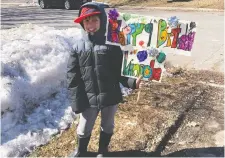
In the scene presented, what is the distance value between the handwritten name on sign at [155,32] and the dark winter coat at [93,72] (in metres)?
0.33

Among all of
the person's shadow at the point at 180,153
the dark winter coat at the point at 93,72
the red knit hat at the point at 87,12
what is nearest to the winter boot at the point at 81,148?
the person's shadow at the point at 180,153

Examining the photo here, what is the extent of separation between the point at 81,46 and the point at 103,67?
0.94ft

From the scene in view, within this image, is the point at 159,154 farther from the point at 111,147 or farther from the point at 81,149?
the point at 81,149

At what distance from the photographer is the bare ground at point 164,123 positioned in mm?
3840

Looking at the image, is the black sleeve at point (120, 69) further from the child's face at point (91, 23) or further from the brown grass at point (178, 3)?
the brown grass at point (178, 3)

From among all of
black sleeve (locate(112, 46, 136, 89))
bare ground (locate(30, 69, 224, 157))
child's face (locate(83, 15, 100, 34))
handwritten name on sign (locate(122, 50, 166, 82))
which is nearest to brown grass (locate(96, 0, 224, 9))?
bare ground (locate(30, 69, 224, 157))

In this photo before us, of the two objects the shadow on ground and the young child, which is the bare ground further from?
the young child

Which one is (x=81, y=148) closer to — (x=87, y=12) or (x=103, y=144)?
(x=103, y=144)

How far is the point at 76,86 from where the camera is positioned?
3.23m

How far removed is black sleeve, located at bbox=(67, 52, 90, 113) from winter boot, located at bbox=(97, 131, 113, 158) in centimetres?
45

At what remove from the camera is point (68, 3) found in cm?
1961

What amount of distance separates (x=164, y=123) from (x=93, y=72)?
163cm

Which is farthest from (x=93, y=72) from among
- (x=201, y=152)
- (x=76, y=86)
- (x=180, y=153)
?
(x=201, y=152)

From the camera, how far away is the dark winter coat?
3.15 m
